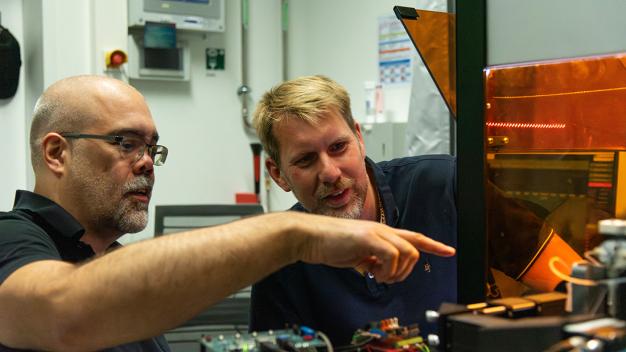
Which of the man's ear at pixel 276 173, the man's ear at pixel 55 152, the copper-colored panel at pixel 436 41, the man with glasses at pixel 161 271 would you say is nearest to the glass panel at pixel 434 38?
the copper-colored panel at pixel 436 41

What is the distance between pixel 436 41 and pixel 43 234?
2.57ft

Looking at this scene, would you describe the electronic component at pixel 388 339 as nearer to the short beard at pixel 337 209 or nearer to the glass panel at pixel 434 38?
the glass panel at pixel 434 38

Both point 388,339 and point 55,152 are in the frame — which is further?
point 55,152

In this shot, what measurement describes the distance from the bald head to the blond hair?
35 cm

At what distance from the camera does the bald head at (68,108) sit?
1.20m

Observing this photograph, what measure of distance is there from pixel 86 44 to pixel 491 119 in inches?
90.7

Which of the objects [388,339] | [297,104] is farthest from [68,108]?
[388,339]

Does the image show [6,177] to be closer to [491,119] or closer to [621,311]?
[491,119]

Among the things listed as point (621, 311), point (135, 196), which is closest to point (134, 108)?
point (135, 196)

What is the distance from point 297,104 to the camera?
50.0 inches

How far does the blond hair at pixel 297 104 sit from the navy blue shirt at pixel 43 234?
50cm

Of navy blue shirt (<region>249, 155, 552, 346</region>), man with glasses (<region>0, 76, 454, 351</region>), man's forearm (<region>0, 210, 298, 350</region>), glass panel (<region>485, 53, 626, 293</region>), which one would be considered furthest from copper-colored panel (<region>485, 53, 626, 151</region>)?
navy blue shirt (<region>249, 155, 552, 346</region>)

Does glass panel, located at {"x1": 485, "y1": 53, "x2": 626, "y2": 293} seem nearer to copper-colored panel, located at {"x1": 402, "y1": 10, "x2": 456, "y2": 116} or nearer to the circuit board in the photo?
copper-colored panel, located at {"x1": 402, "y1": 10, "x2": 456, "y2": 116}

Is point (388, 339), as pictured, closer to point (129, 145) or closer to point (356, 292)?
point (356, 292)
